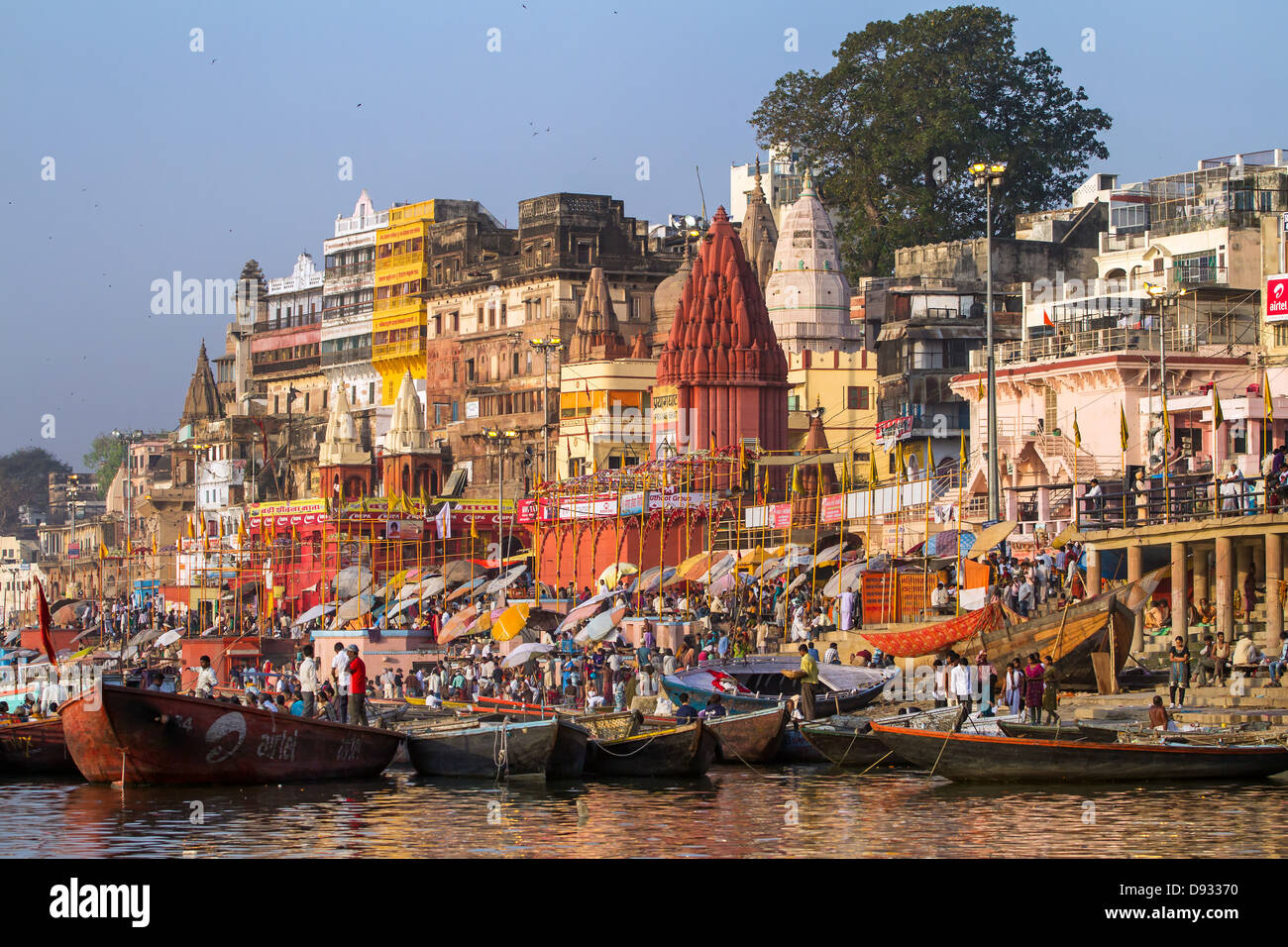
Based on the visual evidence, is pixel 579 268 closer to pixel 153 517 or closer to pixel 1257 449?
pixel 153 517

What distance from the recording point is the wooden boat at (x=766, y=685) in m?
28.4

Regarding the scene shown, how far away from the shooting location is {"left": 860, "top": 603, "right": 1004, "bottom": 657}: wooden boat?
2820 centimetres

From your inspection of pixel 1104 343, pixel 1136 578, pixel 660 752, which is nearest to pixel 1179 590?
pixel 1136 578

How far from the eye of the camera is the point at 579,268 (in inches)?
2822

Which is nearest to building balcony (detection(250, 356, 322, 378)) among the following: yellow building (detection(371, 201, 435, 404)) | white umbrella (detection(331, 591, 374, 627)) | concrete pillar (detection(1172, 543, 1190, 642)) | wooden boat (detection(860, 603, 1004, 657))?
yellow building (detection(371, 201, 435, 404))

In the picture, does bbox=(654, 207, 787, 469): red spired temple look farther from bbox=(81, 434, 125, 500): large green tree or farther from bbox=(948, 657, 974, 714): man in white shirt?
bbox=(81, 434, 125, 500): large green tree

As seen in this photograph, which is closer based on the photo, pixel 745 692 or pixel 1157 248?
pixel 745 692

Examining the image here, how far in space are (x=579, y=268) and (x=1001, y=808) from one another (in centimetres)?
5300

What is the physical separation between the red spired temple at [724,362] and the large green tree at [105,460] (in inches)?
3149

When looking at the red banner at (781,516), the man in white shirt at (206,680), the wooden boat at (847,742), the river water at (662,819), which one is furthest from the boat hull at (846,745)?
the red banner at (781,516)

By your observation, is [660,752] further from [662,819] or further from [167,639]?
[167,639]
